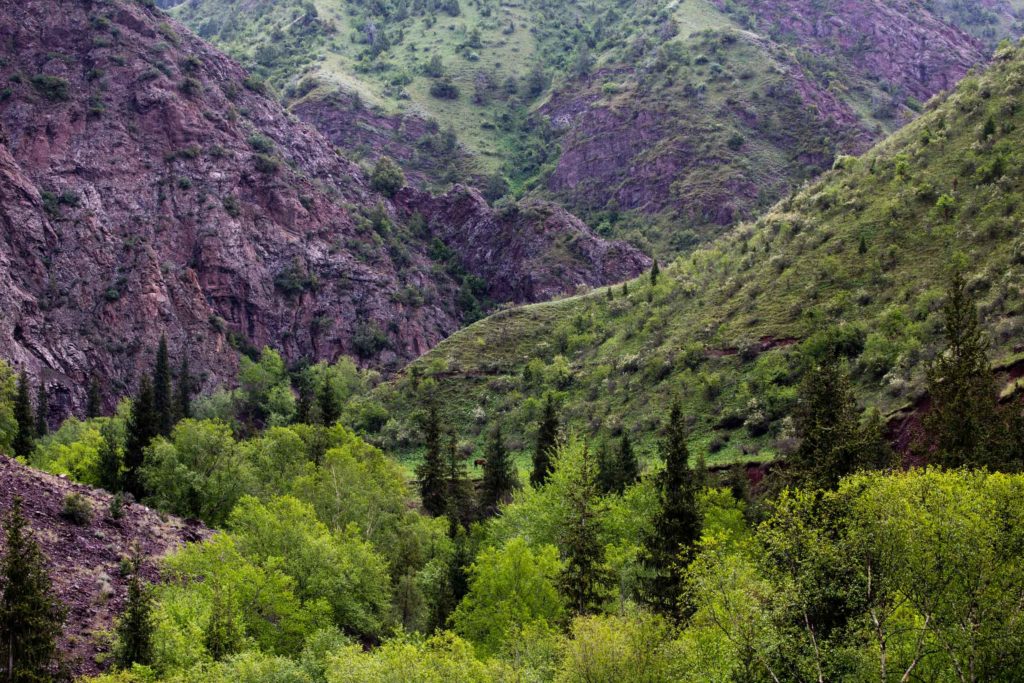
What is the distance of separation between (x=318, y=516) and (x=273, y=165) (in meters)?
138

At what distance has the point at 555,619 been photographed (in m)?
50.7

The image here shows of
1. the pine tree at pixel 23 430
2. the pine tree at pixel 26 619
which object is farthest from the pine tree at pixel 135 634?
the pine tree at pixel 23 430

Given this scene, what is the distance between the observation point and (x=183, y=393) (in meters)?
129

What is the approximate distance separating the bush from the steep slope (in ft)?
171

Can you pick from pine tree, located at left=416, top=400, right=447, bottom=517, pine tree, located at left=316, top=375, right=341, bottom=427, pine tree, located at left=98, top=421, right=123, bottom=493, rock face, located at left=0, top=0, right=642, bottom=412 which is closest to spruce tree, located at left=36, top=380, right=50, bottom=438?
rock face, located at left=0, top=0, right=642, bottom=412

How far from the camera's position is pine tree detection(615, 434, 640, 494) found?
247 ft

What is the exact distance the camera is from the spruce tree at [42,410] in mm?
121000

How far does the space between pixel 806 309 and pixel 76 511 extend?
69.7 metres

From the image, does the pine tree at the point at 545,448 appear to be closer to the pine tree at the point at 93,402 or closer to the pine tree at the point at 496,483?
the pine tree at the point at 496,483

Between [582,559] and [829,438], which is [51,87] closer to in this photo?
[582,559]

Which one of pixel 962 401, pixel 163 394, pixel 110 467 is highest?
pixel 962 401

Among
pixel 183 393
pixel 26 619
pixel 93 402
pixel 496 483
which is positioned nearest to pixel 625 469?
pixel 496 483

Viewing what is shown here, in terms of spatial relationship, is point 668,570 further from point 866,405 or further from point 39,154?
point 39,154

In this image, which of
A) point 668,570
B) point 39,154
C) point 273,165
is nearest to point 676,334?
point 668,570
